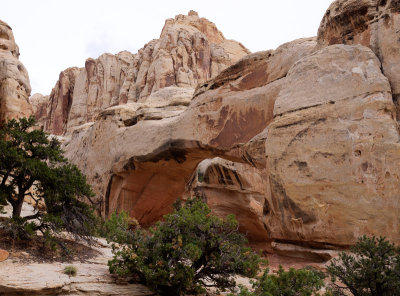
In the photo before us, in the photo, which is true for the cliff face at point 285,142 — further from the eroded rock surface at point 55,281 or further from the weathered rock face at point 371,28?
the eroded rock surface at point 55,281

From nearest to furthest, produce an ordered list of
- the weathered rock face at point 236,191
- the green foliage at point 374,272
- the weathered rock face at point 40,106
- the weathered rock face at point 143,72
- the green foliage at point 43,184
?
the green foliage at point 374,272 → the green foliage at point 43,184 → the weathered rock face at point 236,191 → the weathered rock face at point 143,72 → the weathered rock face at point 40,106

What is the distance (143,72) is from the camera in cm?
5091

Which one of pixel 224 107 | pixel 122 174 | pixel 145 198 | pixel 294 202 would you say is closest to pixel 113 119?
pixel 122 174

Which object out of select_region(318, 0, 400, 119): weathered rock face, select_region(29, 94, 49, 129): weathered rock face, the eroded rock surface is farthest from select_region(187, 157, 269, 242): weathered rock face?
select_region(29, 94, 49, 129): weathered rock face

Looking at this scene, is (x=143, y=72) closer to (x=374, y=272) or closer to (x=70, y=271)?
(x=70, y=271)

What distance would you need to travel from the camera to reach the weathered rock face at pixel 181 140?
13.3 meters

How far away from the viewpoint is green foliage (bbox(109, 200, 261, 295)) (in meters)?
7.18

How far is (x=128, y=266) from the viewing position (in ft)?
24.4


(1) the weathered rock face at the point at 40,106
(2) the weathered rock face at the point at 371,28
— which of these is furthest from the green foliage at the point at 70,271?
(1) the weathered rock face at the point at 40,106

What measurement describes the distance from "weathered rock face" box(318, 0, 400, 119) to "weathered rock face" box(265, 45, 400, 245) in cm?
39

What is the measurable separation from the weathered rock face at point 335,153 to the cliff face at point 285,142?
3 centimetres

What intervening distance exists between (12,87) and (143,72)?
33866 millimetres

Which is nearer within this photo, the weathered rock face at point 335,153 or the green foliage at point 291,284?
the green foliage at point 291,284

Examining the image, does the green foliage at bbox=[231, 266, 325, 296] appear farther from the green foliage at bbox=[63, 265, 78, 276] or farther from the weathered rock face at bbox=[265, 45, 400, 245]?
the green foliage at bbox=[63, 265, 78, 276]
